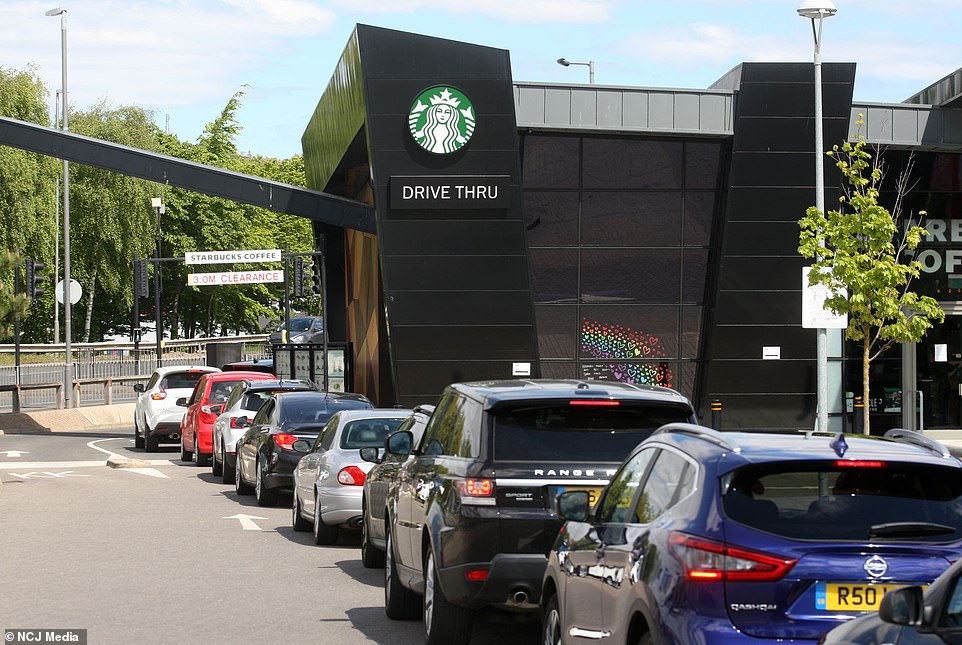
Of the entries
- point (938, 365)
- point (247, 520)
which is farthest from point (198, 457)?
point (938, 365)

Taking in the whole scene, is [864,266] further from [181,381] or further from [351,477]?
[181,381]

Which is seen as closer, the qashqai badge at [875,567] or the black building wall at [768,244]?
the qashqai badge at [875,567]

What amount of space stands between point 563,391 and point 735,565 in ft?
12.2

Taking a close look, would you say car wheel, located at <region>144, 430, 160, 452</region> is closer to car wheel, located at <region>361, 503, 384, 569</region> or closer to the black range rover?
car wheel, located at <region>361, 503, 384, 569</region>

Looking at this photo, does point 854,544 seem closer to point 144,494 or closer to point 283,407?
point 283,407

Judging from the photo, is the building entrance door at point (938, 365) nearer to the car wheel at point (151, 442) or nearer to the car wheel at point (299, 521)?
the car wheel at point (151, 442)

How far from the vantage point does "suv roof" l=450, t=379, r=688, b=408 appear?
9156 mm

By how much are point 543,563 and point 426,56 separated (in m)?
24.9

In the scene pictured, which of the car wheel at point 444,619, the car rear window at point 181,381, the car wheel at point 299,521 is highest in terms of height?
the car rear window at point 181,381

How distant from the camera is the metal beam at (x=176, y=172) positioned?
38.1 metres

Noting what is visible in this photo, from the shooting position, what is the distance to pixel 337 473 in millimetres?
15625

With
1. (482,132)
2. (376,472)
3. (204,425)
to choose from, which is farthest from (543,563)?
(482,132)

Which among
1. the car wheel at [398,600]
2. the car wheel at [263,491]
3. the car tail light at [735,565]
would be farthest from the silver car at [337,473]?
the car tail light at [735,565]

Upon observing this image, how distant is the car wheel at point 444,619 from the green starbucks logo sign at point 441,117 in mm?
24050
